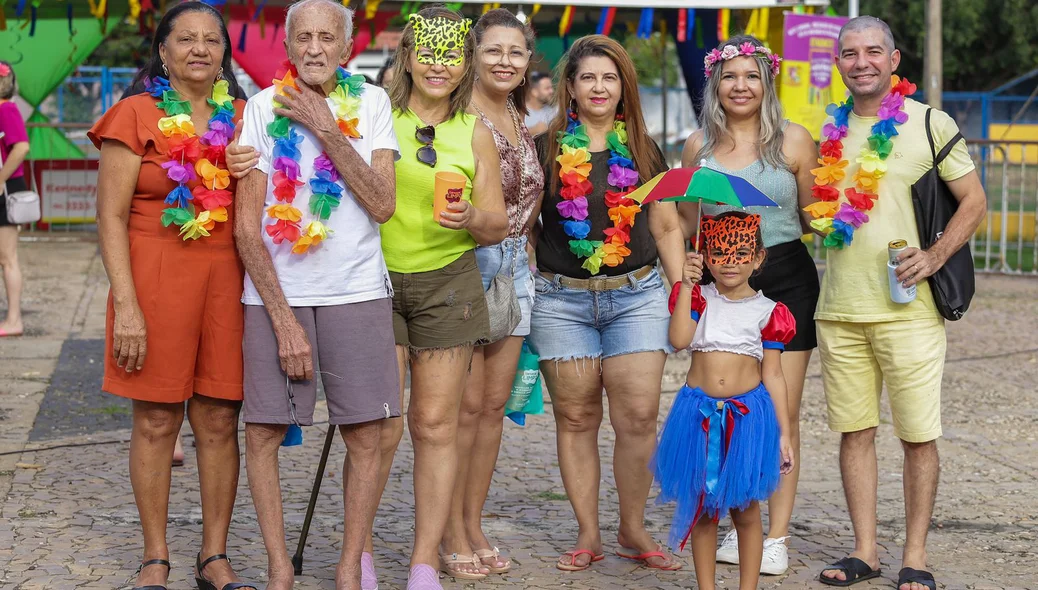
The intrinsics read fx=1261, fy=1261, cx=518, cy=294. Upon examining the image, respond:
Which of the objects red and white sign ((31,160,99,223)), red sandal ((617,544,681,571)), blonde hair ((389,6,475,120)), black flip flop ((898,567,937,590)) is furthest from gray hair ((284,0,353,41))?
red and white sign ((31,160,99,223))

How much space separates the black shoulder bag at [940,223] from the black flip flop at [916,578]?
0.94 meters

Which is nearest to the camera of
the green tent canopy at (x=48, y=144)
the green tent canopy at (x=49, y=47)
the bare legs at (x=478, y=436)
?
the bare legs at (x=478, y=436)

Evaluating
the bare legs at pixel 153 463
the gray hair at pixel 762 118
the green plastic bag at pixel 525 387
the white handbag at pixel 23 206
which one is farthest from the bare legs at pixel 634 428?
the white handbag at pixel 23 206

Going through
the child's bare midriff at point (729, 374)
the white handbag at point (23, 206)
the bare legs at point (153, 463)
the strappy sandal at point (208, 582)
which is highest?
the white handbag at point (23, 206)

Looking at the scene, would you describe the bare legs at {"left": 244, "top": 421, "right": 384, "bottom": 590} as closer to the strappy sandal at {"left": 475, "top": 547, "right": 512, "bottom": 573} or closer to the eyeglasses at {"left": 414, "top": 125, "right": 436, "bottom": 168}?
the strappy sandal at {"left": 475, "top": 547, "right": 512, "bottom": 573}

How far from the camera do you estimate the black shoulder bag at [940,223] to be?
183 inches

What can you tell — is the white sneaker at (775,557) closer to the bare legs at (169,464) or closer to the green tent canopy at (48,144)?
the bare legs at (169,464)

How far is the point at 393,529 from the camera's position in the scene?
5363mm

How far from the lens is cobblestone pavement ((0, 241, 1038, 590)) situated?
4762 millimetres

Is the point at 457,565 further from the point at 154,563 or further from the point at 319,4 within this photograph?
the point at 319,4

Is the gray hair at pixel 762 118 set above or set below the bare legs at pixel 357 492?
above

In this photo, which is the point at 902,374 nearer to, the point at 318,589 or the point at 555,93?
the point at 555,93

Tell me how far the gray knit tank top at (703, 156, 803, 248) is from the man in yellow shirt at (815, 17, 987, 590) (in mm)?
174

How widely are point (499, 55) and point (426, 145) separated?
23.4 inches
